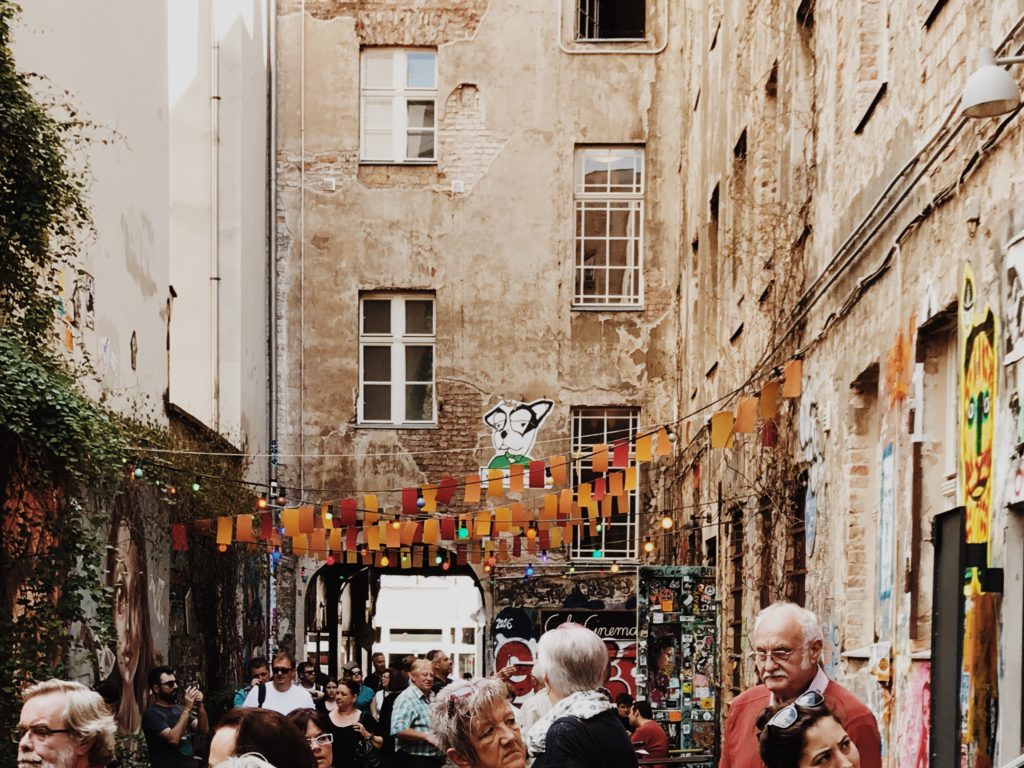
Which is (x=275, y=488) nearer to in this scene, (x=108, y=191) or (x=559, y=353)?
(x=559, y=353)

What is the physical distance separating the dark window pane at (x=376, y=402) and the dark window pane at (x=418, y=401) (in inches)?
11.8

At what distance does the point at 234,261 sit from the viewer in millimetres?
22594

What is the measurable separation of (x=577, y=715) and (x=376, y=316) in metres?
20.1

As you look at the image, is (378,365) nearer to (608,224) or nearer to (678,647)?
(608,224)

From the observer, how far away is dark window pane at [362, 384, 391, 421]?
25.2 m

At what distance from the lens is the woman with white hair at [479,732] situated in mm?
4633

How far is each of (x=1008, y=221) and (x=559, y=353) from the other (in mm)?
18171

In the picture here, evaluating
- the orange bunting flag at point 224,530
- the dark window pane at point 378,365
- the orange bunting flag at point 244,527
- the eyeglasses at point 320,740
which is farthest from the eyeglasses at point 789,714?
the dark window pane at point 378,365

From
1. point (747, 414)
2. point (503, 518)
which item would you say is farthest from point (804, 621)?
point (503, 518)

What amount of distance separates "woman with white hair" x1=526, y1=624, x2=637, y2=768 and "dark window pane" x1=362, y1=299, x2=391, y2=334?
64.9 ft

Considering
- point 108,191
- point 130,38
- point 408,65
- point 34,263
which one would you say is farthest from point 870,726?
point 408,65

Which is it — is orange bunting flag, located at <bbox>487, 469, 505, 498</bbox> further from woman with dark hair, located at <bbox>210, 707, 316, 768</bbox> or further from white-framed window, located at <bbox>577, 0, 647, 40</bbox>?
woman with dark hair, located at <bbox>210, 707, 316, 768</bbox>

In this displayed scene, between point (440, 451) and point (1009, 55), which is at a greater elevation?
point (1009, 55)

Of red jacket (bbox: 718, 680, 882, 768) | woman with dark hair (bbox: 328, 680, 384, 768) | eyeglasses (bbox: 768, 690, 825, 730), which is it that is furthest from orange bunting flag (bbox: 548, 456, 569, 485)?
eyeglasses (bbox: 768, 690, 825, 730)
